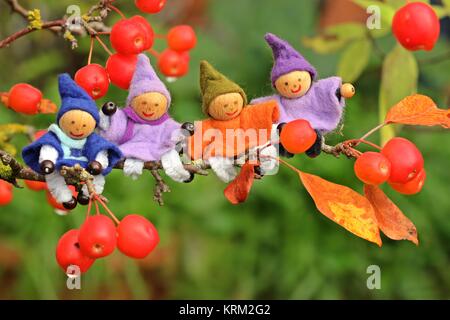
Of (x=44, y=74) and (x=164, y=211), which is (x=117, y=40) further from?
(x=44, y=74)

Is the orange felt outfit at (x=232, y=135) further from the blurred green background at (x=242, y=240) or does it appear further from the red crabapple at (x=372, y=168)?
the blurred green background at (x=242, y=240)

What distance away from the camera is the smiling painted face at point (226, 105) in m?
0.42

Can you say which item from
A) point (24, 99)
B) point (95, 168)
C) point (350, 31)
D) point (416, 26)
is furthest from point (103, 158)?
point (350, 31)

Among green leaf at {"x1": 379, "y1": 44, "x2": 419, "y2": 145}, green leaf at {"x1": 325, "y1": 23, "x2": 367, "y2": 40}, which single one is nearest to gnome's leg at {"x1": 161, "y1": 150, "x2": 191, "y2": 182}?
green leaf at {"x1": 379, "y1": 44, "x2": 419, "y2": 145}

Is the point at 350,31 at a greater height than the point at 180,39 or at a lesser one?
greater

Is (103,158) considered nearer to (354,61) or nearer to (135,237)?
(135,237)

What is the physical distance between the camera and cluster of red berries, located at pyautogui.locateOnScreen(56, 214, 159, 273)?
0.42 meters

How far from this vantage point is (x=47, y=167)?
40cm

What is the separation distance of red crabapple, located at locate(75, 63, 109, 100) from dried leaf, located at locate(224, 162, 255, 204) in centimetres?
10

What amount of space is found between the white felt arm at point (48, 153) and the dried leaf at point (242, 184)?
99mm

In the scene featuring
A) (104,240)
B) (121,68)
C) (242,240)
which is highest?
(242,240)

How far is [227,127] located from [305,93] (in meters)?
0.06

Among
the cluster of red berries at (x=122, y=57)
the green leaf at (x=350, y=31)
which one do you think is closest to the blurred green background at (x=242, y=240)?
the green leaf at (x=350, y=31)

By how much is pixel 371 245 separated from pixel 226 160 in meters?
0.99
